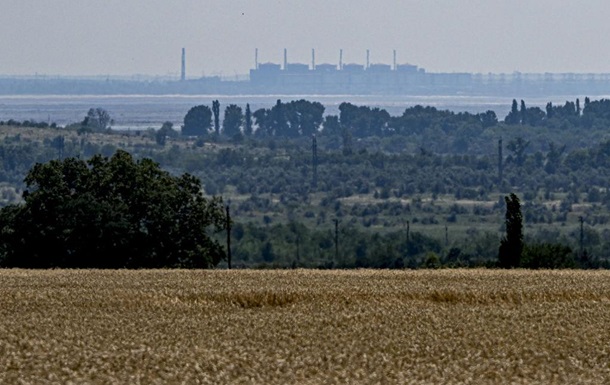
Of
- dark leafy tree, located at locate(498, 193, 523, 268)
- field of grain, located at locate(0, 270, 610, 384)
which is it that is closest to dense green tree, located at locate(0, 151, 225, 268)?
dark leafy tree, located at locate(498, 193, 523, 268)

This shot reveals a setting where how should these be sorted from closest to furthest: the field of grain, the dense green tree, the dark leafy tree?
the field of grain → the dark leafy tree → the dense green tree

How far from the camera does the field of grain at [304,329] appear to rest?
2211 centimetres

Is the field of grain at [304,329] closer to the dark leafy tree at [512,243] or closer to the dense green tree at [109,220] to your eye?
the dark leafy tree at [512,243]

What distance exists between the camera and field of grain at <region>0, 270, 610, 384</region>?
22109mm

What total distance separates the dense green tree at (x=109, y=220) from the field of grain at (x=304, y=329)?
22.2 m

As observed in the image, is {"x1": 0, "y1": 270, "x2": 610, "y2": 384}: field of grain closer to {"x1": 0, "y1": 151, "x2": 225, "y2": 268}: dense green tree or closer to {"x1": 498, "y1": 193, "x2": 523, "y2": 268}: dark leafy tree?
{"x1": 498, "y1": 193, "x2": 523, "y2": 268}: dark leafy tree

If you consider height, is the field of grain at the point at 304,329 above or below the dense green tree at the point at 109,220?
above

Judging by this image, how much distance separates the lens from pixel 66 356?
910 inches

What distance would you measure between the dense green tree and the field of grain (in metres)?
22.2

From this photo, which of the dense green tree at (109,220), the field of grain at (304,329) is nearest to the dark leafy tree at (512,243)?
the dense green tree at (109,220)

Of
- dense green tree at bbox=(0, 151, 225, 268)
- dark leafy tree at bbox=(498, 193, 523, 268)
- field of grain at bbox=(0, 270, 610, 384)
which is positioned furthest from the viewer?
dense green tree at bbox=(0, 151, 225, 268)

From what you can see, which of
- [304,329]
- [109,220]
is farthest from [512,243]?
[304,329]

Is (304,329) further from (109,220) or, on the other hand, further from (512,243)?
(109,220)

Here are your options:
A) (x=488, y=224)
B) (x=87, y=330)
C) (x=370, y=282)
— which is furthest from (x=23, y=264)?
(x=488, y=224)
